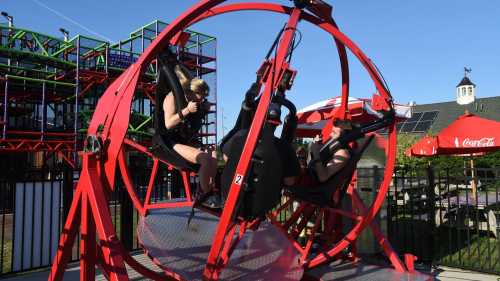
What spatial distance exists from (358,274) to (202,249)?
63.7 inches

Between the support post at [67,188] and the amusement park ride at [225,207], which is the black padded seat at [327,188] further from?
the support post at [67,188]

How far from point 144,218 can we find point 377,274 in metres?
2.57

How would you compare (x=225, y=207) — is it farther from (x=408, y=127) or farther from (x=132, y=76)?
(x=408, y=127)

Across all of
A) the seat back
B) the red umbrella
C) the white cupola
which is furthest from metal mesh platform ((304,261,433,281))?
the white cupola

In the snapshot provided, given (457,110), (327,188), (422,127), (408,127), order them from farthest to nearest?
(457,110), (422,127), (408,127), (327,188)

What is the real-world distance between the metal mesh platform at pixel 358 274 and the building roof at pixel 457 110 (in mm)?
28846

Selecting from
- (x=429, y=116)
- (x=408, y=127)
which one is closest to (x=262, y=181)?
(x=408, y=127)

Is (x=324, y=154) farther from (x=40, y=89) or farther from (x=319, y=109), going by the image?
(x=40, y=89)

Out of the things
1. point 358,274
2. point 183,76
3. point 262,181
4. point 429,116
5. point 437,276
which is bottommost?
point 437,276

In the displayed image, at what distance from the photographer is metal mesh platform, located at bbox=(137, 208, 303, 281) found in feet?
11.7

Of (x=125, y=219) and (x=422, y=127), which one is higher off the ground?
(x=422, y=127)

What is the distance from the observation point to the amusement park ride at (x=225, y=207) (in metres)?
2.89

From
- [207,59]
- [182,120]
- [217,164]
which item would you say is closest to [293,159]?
[217,164]

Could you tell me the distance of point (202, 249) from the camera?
4137 mm
